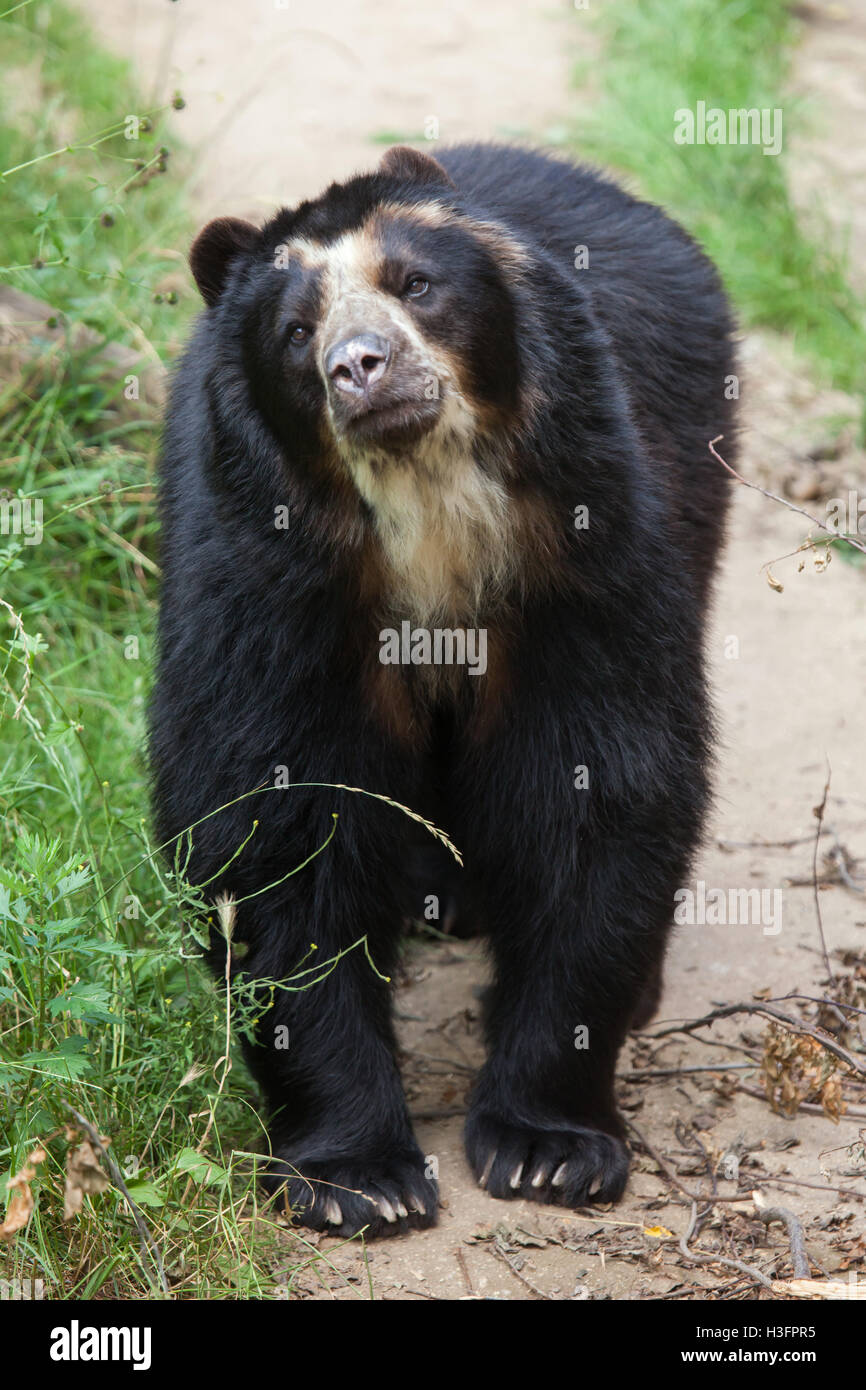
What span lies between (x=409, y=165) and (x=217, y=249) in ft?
1.70

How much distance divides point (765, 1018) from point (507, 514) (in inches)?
73.1

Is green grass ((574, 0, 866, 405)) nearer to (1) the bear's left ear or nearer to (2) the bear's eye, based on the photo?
(1) the bear's left ear

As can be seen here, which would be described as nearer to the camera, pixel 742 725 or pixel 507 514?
pixel 507 514

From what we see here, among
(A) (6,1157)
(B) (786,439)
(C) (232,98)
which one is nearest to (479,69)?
(C) (232,98)

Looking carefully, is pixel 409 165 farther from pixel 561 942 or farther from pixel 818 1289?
pixel 818 1289

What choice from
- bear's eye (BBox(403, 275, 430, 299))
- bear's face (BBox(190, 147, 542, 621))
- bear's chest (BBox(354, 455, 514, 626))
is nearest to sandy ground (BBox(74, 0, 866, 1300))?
bear's chest (BBox(354, 455, 514, 626))

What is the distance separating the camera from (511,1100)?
4434 mm

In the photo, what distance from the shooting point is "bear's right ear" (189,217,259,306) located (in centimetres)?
402

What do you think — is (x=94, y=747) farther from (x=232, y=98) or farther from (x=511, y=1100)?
(x=232, y=98)

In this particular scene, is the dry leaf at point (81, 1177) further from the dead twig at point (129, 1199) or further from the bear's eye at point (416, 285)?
the bear's eye at point (416, 285)

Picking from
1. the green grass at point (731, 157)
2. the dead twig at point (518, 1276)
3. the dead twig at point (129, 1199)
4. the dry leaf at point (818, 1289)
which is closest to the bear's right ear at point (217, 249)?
the dead twig at point (129, 1199)

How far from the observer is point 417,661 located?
411 centimetres

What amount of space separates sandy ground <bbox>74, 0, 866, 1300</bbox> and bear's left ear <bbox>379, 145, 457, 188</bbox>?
1974 millimetres

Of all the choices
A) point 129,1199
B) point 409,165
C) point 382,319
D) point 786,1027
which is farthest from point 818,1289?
point 409,165
